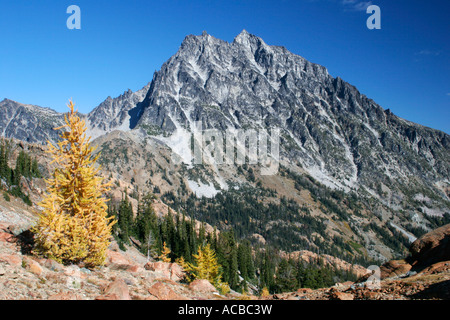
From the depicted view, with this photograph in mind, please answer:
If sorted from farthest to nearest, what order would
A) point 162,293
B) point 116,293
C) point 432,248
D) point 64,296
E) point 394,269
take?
point 394,269
point 432,248
point 162,293
point 116,293
point 64,296

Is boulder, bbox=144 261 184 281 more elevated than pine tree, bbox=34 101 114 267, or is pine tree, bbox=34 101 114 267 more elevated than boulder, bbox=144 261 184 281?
pine tree, bbox=34 101 114 267

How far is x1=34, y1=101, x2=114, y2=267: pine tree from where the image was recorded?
49.8 ft

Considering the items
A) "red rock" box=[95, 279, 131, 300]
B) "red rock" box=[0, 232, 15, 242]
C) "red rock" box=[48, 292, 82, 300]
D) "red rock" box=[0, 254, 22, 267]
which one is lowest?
"red rock" box=[95, 279, 131, 300]

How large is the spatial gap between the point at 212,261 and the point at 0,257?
40450 mm

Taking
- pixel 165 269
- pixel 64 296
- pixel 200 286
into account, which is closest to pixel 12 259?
pixel 64 296

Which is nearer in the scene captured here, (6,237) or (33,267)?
(33,267)

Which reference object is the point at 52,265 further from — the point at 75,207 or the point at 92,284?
the point at 75,207

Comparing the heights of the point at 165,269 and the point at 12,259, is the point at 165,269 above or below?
below

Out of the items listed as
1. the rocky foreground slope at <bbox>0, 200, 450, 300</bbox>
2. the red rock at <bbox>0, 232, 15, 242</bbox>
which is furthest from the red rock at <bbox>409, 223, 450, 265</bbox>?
the red rock at <bbox>0, 232, 15, 242</bbox>

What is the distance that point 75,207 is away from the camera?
53.5 ft

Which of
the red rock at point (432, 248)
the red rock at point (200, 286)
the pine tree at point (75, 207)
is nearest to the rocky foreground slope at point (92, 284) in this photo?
the red rock at point (200, 286)

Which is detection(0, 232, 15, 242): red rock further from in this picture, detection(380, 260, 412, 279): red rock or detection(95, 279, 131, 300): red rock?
detection(380, 260, 412, 279): red rock
